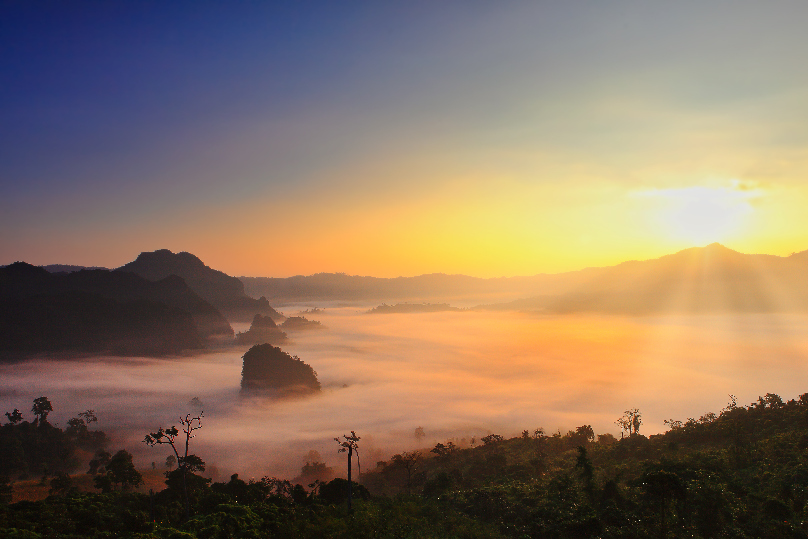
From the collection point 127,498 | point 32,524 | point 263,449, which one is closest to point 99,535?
point 32,524

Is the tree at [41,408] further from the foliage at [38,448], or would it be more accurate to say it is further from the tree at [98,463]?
the tree at [98,463]

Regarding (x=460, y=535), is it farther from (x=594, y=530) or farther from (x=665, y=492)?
(x=665, y=492)

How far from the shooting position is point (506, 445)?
103 meters

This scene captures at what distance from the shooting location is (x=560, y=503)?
4953 centimetres

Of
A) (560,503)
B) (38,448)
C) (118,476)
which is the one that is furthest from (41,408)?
(560,503)

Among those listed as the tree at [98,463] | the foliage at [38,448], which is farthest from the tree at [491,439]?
the foliage at [38,448]

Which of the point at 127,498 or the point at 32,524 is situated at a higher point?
the point at 32,524

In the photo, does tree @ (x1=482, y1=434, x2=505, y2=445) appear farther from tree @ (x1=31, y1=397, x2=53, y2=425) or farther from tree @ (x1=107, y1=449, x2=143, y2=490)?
tree @ (x1=31, y1=397, x2=53, y2=425)

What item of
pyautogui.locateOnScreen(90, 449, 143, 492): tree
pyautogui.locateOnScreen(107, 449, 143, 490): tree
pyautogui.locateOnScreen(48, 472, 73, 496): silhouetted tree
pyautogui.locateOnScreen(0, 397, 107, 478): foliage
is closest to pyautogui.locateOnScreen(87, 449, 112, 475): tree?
pyautogui.locateOnScreen(0, 397, 107, 478): foliage

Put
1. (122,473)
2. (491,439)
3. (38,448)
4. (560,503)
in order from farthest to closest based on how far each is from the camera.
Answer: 1. (38,448)
2. (491,439)
3. (122,473)
4. (560,503)

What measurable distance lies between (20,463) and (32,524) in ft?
344

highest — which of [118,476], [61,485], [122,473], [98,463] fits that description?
[122,473]

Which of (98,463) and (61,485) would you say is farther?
(98,463)

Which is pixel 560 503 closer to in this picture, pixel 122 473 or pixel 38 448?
pixel 122 473
